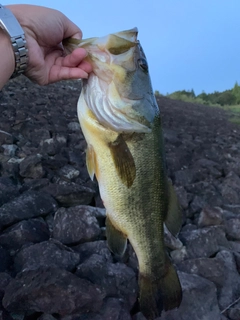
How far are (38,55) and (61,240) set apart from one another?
1.46 metres

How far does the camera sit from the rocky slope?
2.76 meters

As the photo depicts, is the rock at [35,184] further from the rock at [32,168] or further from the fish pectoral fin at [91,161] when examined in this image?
the fish pectoral fin at [91,161]

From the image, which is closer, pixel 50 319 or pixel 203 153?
pixel 50 319

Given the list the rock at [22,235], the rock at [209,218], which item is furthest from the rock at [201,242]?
the rock at [22,235]

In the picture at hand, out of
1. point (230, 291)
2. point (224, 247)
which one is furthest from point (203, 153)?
point (230, 291)

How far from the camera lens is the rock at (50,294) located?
8.77ft

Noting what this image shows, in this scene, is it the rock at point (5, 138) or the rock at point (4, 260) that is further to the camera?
the rock at point (5, 138)

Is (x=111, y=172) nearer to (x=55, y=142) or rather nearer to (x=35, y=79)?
(x=35, y=79)

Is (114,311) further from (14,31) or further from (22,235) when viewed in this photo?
(14,31)

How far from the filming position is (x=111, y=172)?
2.59 metres

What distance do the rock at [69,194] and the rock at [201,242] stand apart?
0.99m

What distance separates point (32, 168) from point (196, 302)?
2304 millimetres

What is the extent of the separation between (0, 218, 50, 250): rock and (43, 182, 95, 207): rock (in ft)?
1.94

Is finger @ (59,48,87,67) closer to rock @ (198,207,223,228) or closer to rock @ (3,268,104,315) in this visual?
rock @ (3,268,104,315)
